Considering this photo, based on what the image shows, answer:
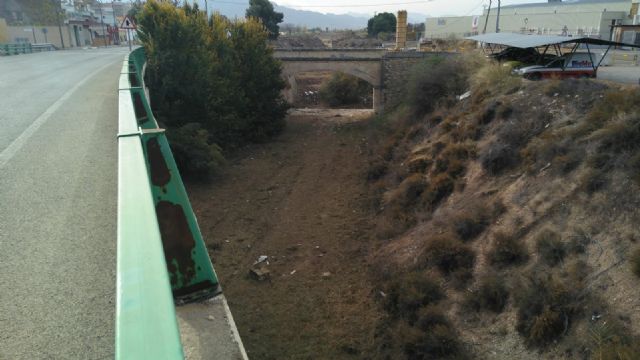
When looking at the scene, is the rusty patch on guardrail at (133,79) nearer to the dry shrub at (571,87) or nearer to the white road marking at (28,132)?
the white road marking at (28,132)

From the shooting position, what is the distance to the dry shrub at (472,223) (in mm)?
12172

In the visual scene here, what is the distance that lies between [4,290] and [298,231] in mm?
13810

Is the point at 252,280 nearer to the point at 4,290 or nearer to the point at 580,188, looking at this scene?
the point at 580,188

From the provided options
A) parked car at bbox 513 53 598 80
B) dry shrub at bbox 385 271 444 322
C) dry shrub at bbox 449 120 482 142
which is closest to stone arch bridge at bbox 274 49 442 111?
parked car at bbox 513 53 598 80

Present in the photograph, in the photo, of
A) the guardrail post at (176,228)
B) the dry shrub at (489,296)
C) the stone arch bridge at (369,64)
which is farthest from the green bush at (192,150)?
the stone arch bridge at (369,64)

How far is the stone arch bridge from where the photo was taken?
33.2m

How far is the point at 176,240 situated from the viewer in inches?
211

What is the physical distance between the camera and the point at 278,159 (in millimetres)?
26391

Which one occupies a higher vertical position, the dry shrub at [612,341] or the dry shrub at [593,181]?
the dry shrub at [593,181]

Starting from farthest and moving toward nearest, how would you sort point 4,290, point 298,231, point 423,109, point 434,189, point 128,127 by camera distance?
point 423,109, point 298,231, point 434,189, point 128,127, point 4,290

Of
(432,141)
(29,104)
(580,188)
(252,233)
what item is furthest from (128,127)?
(432,141)

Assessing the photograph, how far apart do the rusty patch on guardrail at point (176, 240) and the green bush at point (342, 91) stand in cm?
4247

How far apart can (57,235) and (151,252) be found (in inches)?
92.0

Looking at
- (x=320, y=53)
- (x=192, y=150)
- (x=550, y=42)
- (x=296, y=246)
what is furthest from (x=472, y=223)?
(x=320, y=53)
